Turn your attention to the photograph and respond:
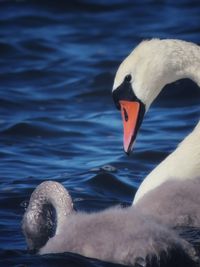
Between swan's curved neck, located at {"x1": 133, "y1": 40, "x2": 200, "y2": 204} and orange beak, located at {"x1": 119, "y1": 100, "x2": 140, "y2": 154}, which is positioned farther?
orange beak, located at {"x1": 119, "y1": 100, "x2": 140, "y2": 154}

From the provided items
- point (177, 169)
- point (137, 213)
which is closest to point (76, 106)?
point (177, 169)

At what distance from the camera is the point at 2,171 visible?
10039mm

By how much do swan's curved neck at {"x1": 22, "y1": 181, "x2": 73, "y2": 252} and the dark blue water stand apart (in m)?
0.15

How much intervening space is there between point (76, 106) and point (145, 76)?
3983 millimetres

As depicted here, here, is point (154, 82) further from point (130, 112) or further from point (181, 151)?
point (181, 151)

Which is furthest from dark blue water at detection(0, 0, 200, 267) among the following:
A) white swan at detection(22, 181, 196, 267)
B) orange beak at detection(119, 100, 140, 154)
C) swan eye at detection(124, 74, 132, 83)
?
swan eye at detection(124, 74, 132, 83)

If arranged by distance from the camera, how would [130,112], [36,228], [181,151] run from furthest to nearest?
[130,112]
[181,151]
[36,228]

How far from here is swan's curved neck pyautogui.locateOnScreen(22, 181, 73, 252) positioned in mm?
7309

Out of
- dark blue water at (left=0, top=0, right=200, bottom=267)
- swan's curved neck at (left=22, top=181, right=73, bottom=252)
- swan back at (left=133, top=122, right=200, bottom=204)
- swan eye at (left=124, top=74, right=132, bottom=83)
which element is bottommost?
dark blue water at (left=0, top=0, right=200, bottom=267)

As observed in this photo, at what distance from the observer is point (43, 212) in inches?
292

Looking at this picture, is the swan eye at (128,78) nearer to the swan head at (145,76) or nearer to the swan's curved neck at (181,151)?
the swan head at (145,76)

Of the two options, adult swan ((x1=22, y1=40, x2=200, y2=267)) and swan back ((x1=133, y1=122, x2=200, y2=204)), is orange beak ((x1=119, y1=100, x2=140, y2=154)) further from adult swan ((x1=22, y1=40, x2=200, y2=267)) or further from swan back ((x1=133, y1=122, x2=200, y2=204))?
swan back ((x1=133, y1=122, x2=200, y2=204))

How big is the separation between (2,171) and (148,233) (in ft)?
11.7

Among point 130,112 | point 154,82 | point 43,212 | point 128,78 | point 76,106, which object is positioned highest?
point 128,78
